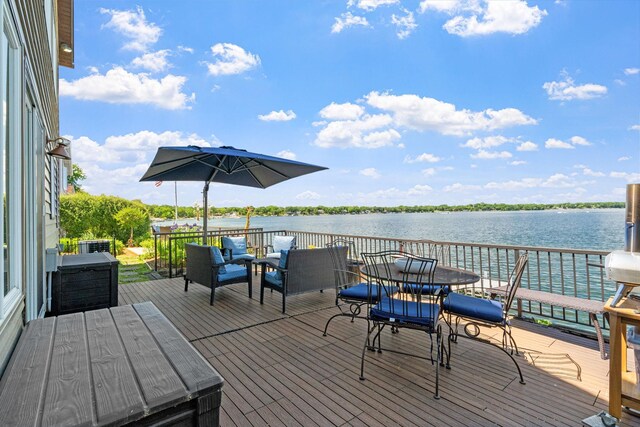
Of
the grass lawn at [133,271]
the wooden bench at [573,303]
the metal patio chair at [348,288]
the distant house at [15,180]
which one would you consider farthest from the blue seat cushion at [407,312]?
the grass lawn at [133,271]

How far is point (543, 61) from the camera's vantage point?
16516mm

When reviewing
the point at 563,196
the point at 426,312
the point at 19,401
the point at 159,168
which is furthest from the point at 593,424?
the point at 563,196

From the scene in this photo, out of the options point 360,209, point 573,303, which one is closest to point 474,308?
point 573,303

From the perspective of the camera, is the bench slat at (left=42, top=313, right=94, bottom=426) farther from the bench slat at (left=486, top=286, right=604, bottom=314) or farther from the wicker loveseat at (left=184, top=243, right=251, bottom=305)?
the bench slat at (left=486, top=286, right=604, bottom=314)

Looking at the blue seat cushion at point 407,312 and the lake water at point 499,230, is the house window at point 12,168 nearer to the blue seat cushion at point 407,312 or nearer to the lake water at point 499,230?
the blue seat cushion at point 407,312

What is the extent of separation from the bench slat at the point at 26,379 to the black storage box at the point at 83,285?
7.21 feet

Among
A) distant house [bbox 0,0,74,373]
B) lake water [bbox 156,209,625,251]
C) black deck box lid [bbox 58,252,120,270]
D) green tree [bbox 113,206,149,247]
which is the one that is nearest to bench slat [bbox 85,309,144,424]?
distant house [bbox 0,0,74,373]

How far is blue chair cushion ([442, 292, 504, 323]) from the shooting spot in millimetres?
2645

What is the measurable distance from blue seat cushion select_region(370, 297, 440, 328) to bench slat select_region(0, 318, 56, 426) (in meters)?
2.24

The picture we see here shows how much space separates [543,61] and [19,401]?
22.2 meters

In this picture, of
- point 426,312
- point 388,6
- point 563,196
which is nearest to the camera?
point 426,312

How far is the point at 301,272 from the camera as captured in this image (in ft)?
14.6

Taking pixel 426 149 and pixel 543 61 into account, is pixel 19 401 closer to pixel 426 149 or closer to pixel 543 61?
pixel 543 61

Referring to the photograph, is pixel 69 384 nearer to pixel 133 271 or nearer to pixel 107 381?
pixel 107 381
